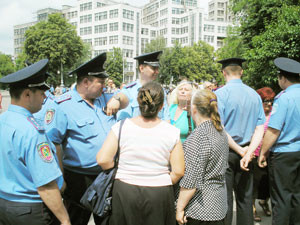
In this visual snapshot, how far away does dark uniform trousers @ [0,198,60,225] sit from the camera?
6.72 ft

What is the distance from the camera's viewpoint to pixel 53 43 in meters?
43.6

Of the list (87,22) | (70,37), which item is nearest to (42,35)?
(70,37)

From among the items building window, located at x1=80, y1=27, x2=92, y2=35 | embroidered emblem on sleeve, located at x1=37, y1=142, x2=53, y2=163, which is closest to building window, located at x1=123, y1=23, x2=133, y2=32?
building window, located at x1=80, y1=27, x2=92, y2=35

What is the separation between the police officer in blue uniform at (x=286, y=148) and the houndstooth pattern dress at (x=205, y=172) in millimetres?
1346

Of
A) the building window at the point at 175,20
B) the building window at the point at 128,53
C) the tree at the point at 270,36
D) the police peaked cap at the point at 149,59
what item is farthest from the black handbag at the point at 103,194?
the building window at the point at 175,20

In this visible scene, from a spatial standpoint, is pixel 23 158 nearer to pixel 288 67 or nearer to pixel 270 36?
pixel 288 67

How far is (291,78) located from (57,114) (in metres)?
2.99

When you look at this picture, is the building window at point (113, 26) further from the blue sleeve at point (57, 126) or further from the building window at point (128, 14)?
the blue sleeve at point (57, 126)

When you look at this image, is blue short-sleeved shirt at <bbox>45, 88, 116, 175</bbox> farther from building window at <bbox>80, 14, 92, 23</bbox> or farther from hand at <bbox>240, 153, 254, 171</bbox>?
building window at <bbox>80, 14, 92, 23</bbox>

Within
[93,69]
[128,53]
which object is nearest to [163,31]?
[128,53]

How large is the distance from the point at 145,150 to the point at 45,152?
775mm

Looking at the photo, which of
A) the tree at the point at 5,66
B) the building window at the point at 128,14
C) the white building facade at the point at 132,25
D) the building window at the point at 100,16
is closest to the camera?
the building window at the point at 128,14

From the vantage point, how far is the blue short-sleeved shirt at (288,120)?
11.6 feet

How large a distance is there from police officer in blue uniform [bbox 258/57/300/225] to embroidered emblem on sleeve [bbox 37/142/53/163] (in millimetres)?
2764
